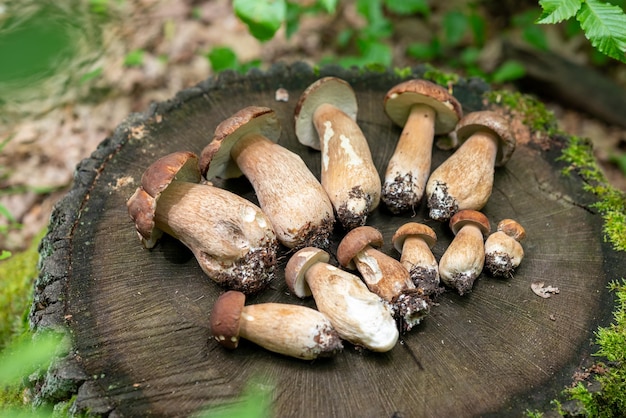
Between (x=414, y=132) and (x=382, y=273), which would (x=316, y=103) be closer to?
(x=414, y=132)

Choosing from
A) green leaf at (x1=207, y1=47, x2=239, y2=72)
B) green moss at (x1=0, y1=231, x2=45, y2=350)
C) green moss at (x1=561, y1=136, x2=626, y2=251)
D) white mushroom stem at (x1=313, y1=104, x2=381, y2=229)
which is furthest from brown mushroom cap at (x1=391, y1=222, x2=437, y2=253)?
green leaf at (x1=207, y1=47, x2=239, y2=72)

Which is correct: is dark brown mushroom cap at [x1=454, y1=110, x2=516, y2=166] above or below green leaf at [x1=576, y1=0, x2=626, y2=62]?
below

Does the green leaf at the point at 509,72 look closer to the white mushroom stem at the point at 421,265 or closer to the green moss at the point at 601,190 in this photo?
the green moss at the point at 601,190

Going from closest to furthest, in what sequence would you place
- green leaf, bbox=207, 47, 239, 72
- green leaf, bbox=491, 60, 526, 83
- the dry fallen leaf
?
the dry fallen leaf → green leaf, bbox=207, 47, 239, 72 → green leaf, bbox=491, 60, 526, 83

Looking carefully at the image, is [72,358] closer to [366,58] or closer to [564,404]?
[564,404]

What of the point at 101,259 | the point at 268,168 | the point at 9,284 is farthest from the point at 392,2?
A: the point at 9,284

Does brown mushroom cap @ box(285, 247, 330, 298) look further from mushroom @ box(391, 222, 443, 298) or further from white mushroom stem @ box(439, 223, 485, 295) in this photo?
white mushroom stem @ box(439, 223, 485, 295)

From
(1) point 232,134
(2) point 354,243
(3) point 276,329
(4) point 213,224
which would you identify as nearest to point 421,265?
(2) point 354,243
